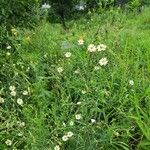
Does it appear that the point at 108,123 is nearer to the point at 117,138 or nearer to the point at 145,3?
the point at 117,138

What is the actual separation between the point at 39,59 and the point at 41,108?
3.49ft

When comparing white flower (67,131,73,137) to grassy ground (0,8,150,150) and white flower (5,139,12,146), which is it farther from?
white flower (5,139,12,146)

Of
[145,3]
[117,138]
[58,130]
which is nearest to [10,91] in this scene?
[58,130]

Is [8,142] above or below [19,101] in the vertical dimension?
below

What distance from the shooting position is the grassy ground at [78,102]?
390cm

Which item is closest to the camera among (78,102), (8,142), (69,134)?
(69,134)

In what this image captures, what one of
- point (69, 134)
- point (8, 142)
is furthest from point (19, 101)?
point (69, 134)

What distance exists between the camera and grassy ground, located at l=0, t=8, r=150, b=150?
3898 millimetres

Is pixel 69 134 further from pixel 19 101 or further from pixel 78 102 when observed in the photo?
pixel 19 101

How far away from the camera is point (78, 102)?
13.5ft

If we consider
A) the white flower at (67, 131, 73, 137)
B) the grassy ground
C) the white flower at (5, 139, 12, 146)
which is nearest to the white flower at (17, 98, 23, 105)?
the grassy ground

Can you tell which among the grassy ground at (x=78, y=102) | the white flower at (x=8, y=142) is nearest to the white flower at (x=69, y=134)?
the grassy ground at (x=78, y=102)

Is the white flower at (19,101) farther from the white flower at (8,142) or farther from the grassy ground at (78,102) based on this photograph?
the white flower at (8,142)

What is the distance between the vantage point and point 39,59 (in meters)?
5.19
